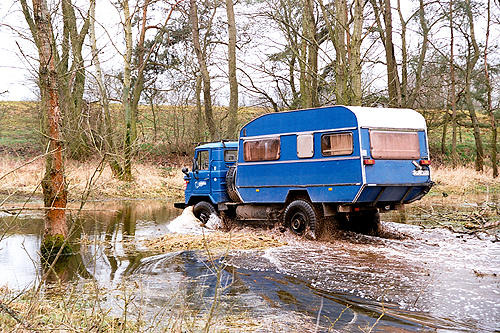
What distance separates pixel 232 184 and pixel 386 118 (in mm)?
5115

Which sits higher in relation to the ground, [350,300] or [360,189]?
[360,189]

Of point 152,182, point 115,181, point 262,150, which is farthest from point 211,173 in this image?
point 152,182

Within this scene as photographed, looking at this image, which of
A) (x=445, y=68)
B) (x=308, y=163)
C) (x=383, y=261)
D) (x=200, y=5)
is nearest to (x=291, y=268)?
(x=383, y=261)

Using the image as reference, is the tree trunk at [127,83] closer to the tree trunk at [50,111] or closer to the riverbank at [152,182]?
the riverbank at [152,182]

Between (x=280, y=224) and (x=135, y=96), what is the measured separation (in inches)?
685

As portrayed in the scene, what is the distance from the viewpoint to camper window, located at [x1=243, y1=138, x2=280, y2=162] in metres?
14.4

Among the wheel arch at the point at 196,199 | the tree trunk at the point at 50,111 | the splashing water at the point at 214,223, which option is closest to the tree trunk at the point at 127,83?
the wheel arch at the point at 196,199

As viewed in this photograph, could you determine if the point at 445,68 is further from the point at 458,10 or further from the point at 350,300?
the point at 350,300

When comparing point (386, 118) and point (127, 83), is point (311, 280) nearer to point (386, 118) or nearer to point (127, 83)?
point (386, 118)

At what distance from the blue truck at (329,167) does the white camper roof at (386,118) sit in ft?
0.08

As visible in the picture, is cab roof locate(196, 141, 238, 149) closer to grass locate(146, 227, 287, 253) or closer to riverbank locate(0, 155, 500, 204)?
grass locate(146, 227, 287, 253)

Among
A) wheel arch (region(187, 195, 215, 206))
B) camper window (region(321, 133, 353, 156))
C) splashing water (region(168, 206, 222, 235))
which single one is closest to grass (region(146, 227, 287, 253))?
splashing water (region(168, 206, 222, 235))

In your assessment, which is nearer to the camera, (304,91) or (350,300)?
(350,300)

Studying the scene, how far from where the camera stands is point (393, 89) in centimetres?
2444
